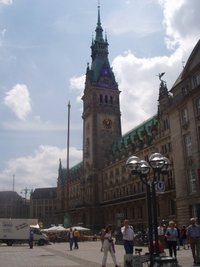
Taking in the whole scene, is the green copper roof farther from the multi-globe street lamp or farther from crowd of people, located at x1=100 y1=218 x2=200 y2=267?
the multi-globe street lamp

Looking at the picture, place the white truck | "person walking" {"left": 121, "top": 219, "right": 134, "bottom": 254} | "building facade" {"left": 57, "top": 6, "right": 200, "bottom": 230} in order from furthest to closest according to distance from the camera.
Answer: the white truck → "building facade" {"left": 57, "top": 6, "right": 200, "bottom": 230} → "person walking" {"left": 121, "top": 219, "right": 134, "bottom": 254}

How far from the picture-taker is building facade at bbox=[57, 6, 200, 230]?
4281 centimetres

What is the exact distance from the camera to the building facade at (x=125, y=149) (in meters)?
42.8

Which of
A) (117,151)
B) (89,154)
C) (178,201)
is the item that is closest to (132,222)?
(117,151)

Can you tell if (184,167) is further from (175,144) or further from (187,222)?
(187,222)

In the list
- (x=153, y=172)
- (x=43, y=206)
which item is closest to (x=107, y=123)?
(x=43, y=206)

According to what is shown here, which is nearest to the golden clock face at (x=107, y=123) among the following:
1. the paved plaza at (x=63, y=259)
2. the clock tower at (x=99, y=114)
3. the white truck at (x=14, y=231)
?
the clock tower at (x=99, y=114)

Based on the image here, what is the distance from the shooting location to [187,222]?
139 feet

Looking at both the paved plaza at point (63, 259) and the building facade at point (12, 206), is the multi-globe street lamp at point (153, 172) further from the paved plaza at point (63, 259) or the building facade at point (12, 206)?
the building facade at point (12, 206)

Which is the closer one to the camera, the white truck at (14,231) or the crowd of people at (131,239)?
the crowd of people at (131,239)

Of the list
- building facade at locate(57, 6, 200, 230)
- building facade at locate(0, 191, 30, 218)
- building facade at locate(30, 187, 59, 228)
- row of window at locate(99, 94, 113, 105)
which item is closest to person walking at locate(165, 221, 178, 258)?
building facade at locate(57, 6, 200, 230)

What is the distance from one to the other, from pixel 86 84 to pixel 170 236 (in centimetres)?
9632

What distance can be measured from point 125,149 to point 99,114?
744 inches

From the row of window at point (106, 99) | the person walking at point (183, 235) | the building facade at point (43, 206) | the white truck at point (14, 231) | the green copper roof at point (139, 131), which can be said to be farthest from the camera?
the building facade at point (43, 206)
